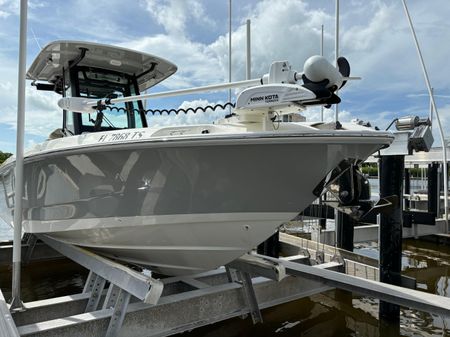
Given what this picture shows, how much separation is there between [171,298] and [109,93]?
288 centimetres

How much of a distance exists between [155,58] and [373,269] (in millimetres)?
3903

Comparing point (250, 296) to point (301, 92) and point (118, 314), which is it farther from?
point (301, 92)

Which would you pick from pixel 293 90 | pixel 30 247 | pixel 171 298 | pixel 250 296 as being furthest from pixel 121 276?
pixel 30 247

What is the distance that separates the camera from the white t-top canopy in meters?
4.95

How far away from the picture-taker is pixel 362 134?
2.95 meters

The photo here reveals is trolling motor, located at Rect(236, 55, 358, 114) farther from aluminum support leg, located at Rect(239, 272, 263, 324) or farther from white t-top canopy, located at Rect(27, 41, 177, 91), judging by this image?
white t-top canopy, located at Rect(27, 41, 177, 91)

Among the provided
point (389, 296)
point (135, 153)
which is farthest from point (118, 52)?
point (389, 296)

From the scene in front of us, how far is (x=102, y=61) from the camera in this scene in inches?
205

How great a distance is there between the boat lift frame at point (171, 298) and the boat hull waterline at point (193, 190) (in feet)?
1.16

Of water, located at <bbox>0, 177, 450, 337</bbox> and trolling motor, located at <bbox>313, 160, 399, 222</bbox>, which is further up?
trolling motor, located at <bbox>313, 160, 399, 222</bbox>

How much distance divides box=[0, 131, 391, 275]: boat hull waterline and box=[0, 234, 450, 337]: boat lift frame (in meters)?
0.36

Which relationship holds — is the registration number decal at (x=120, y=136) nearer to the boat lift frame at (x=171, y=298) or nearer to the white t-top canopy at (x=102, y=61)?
the boat lift frame at (x=171, y=298)

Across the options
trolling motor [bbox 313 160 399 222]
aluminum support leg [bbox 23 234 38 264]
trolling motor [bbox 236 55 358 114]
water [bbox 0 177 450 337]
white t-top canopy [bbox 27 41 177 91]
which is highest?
white t-top canopy [bbox 27 41 177 91]

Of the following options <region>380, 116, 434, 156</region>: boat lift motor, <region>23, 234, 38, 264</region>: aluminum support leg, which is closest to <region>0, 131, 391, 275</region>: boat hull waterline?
<region>380, 116, 434, 156</region>: boat lift motor
